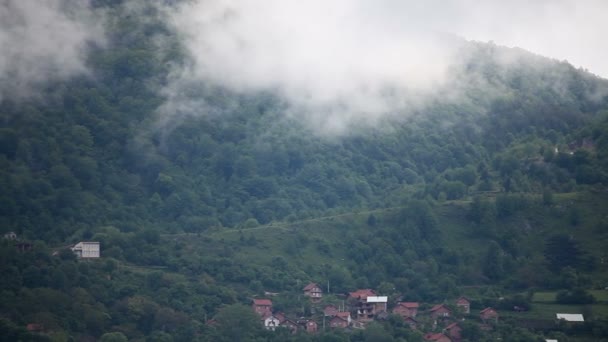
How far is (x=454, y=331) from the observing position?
93562 mm

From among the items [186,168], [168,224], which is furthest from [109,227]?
[186,168]

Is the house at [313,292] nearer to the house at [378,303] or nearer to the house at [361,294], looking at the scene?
the house at [361,294]

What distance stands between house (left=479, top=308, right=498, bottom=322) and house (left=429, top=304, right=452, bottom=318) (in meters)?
2.53

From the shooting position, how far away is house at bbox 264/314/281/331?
309ft

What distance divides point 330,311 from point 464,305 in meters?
10.1

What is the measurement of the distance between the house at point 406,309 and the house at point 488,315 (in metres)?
5.23

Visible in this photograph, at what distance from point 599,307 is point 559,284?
6562 mm

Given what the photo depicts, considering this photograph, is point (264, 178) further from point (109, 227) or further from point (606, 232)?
point (606, 232)

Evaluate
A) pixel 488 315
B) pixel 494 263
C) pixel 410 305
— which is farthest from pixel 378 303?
pixel 494 263

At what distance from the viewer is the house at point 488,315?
311 feet

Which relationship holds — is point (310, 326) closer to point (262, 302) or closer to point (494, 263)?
point (262, 302)

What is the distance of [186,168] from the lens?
119 meters

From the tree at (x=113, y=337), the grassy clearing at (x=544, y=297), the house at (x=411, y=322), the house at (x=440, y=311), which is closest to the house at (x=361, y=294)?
the house at (x=411, y=322)

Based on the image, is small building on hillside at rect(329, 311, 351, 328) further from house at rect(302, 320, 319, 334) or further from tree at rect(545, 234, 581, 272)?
tree at rect(545, 234, 581, 272)
